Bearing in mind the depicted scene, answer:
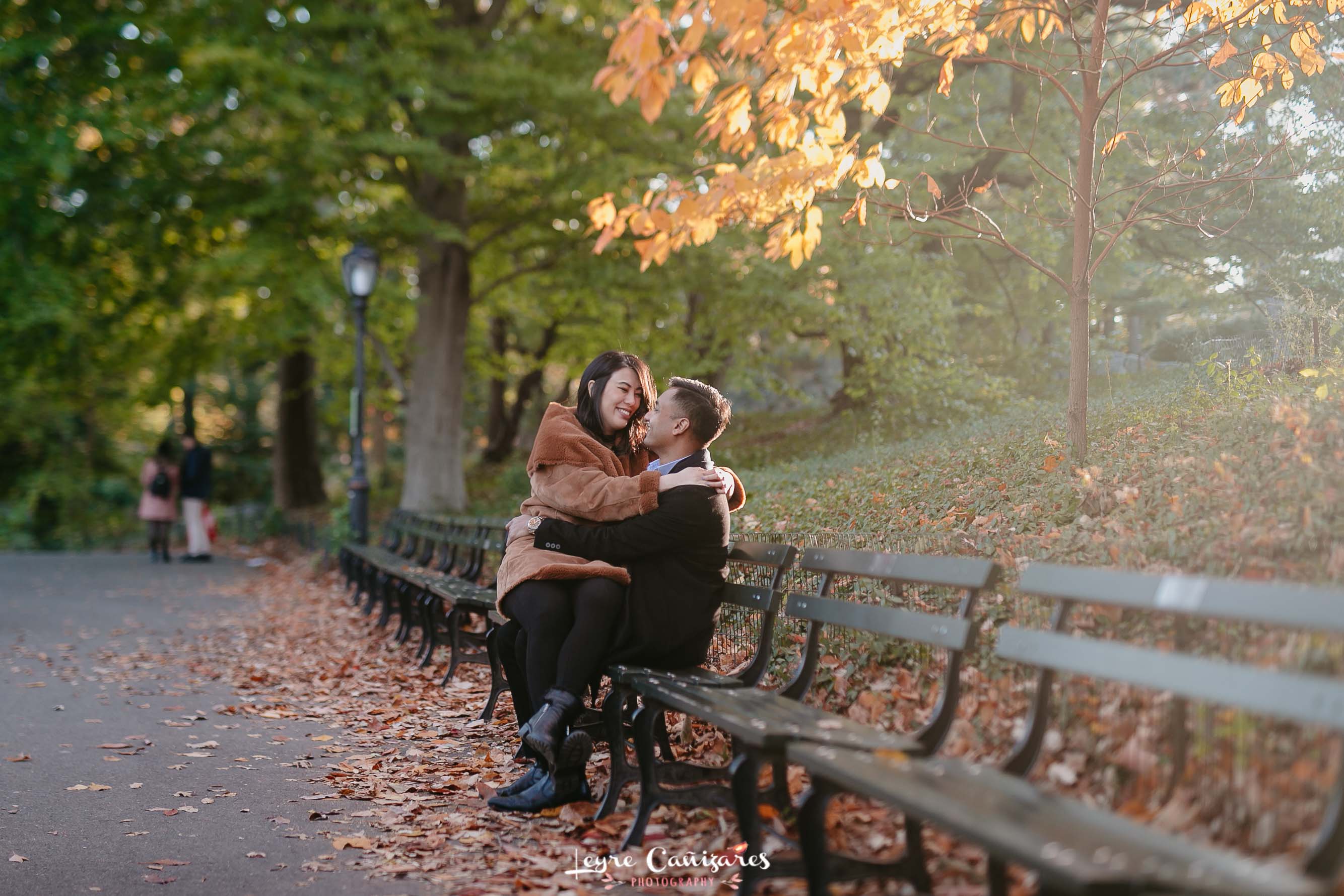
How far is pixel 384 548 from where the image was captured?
43.3ft

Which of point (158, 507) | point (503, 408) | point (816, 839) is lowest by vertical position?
point (816, 839)

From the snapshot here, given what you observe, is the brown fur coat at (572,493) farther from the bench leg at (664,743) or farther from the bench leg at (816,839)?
the bench leg at (816,839)

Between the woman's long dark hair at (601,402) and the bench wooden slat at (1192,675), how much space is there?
2303 mm

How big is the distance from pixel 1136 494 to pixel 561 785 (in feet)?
10.2

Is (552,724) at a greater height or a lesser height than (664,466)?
lesser

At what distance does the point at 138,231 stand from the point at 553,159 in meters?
6.05

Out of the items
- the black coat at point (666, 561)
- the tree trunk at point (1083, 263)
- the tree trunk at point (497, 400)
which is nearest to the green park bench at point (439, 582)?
the black coat at point (666, 561)

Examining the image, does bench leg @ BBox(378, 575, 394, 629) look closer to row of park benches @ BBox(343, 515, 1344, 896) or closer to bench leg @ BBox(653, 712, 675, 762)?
row of park benches @ BBox(343, 515, 1344, 896)

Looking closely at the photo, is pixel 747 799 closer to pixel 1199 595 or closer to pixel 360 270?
pixel 1199 595

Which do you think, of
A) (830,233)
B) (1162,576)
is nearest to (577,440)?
(1162,576)

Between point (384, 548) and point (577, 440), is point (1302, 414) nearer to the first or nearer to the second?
point (577, 440)

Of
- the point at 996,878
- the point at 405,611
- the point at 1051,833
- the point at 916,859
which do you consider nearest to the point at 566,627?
the point at 916,859

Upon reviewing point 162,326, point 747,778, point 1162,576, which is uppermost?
point 162,326

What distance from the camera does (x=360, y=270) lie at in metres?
13.5
